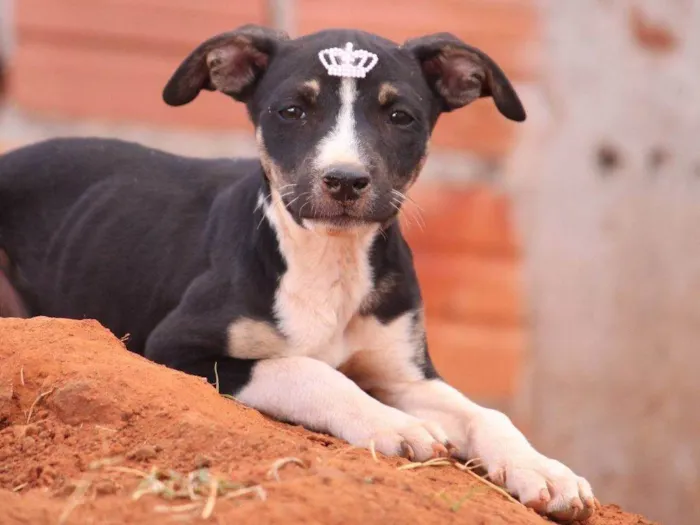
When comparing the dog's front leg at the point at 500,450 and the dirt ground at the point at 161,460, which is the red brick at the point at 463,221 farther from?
the dirt ground at the point at 161,460

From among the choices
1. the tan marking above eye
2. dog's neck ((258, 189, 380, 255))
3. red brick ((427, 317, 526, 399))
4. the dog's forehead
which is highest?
the dog's forehead

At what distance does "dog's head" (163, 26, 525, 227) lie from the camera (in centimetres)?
490

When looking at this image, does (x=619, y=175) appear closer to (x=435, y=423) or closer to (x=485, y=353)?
(x=485, y=353)

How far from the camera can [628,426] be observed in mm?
9930

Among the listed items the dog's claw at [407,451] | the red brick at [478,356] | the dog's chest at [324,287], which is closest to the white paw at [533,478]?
the dog's claw at [407,451]

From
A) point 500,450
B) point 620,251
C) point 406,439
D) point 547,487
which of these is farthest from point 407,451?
point 620,251

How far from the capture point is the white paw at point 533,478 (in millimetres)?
4348

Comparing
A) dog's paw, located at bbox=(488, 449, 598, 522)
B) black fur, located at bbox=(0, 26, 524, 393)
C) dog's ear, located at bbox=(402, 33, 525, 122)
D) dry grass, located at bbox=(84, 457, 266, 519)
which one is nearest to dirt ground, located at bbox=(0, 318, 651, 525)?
dry grass, located at bbox=(84, 457, 266, 519)

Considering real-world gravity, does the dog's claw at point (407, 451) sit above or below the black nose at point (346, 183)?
below

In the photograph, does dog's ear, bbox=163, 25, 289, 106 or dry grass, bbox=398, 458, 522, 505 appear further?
dog's ear, bbox=163, 25, 289, 106

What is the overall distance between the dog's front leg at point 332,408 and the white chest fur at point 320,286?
19cm

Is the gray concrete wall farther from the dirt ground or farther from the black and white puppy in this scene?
the dirt ground

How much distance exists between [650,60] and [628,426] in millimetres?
2722

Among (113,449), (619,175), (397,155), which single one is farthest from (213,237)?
(619,175)
